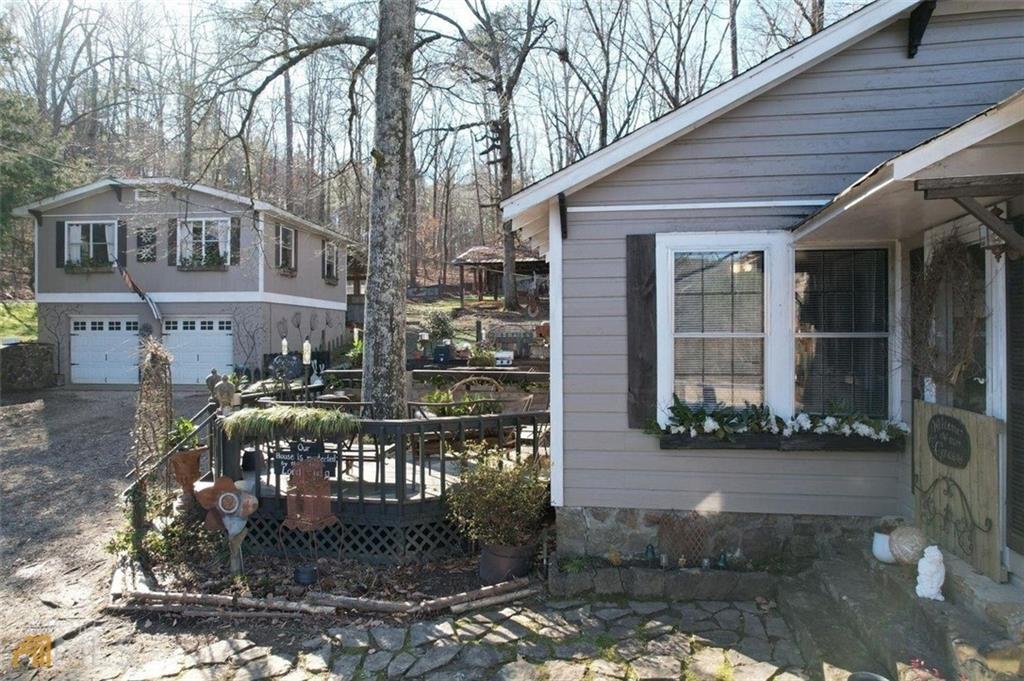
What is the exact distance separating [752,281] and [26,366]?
17.7 m

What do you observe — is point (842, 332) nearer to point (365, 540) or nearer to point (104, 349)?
point (365, 540)

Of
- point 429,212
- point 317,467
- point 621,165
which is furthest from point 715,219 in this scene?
point 429,212

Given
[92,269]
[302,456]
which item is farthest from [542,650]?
[92,269]

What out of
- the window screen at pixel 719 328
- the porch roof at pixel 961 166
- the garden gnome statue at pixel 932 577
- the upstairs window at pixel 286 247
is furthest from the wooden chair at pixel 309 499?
the upstairs window at pixel 286 247

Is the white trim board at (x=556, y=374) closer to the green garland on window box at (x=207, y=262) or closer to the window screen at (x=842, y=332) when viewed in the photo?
→ the window screen at (x=842, y=332)

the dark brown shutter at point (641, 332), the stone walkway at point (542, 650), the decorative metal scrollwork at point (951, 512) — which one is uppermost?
the dark brown shutter at point (641, 332)

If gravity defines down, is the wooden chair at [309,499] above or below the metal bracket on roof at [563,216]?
below

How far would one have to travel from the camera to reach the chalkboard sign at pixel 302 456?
512cm

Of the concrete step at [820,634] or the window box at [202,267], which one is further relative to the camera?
the window box at [202,267]

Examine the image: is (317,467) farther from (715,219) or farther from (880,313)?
(880,313)

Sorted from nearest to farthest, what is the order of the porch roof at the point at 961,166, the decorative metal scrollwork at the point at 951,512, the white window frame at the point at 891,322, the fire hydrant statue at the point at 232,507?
1. the porch roof at the point at 961,166
2. the decorative metal scrollwork at the point at 951,512
3. the white window frame at the point at 891,322
4. the fire hydrant statue at the point at 232,507

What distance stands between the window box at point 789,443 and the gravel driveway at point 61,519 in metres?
3.81

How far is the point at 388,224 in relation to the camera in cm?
761

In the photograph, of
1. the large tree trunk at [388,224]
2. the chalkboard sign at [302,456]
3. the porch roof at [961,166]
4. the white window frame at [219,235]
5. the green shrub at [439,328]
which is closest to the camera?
the porch roof at [961,166]
